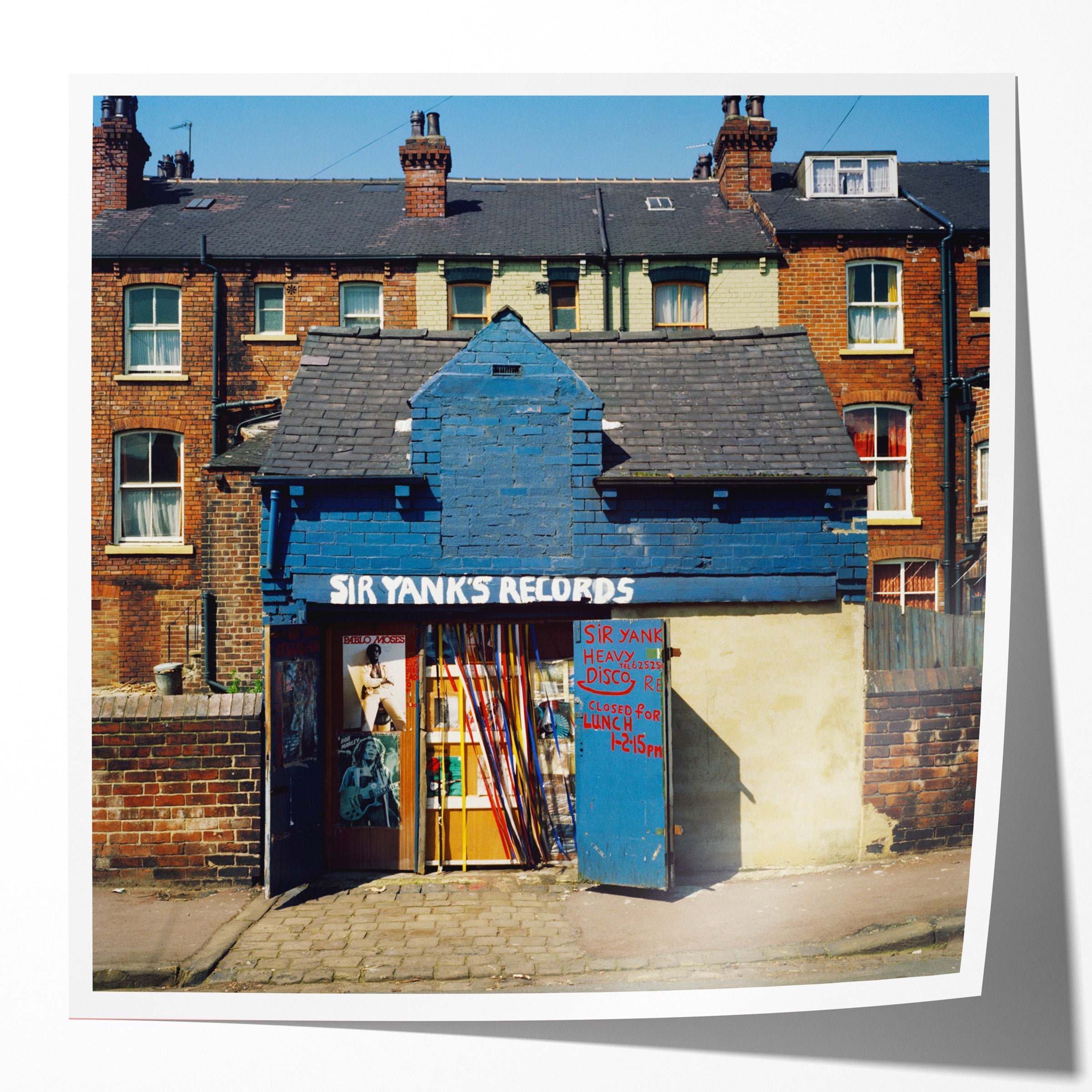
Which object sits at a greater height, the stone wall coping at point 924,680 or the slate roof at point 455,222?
the slate roof at point 455,222

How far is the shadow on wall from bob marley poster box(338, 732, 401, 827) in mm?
2434

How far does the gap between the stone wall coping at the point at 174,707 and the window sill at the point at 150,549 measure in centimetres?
115

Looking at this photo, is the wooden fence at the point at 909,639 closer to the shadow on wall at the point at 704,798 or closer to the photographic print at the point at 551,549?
the photographic print at the point at 551,549

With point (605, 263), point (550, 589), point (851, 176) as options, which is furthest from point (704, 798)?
point (851, 176)

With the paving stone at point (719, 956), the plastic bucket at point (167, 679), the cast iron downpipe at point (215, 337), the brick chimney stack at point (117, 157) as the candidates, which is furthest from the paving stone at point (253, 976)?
the brick chimney stack at point (117, 157)

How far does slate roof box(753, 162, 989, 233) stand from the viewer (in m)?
5.70

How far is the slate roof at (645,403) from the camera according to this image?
6.49 meters

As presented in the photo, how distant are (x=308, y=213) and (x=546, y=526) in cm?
364

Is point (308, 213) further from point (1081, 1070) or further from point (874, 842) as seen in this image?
point (1081, 1070)

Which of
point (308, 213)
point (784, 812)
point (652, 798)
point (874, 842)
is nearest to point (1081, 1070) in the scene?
point (874, 842)

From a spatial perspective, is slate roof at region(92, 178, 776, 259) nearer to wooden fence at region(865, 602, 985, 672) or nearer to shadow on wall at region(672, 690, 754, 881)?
→ wooden fence at region(865, 602, 985, 672)

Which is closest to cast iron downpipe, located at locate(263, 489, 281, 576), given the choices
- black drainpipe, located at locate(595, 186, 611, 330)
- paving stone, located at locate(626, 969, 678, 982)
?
black drainpipe, located at locate(595, 186, 611, 330)

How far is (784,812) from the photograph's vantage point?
6359 mm

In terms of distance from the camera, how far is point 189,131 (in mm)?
5543
